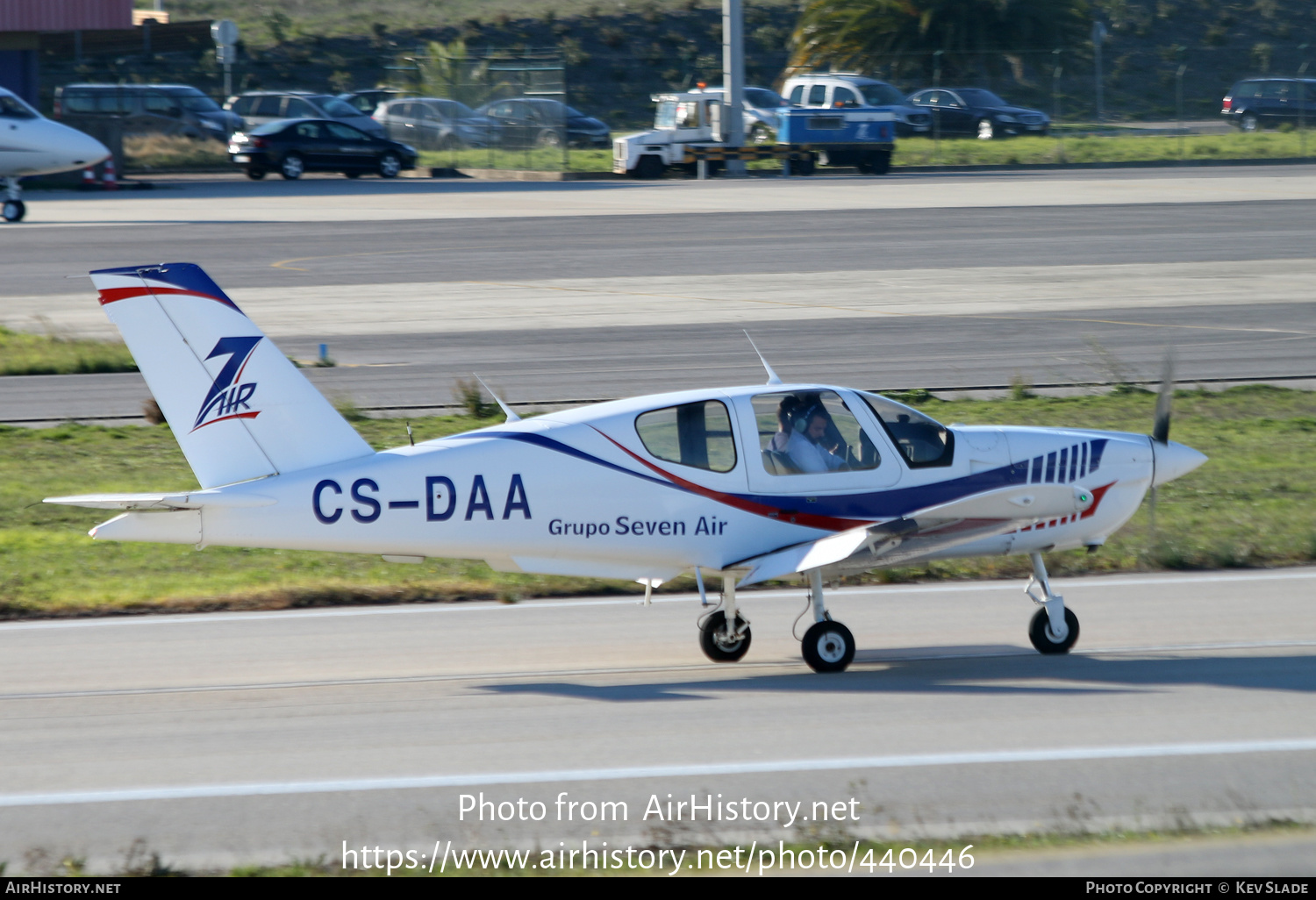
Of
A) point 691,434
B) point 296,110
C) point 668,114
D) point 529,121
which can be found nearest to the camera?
point 691,434

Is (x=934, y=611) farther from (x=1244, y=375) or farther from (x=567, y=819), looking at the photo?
(x=1244, y=375)

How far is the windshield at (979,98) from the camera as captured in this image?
6116 centimetres

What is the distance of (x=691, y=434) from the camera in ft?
33.0

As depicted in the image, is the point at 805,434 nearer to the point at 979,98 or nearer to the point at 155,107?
the point at 155,107

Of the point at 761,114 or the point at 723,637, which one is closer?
the point at 723,637

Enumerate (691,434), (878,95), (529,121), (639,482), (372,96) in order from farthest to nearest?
1. (372,96)
2. (529,121)
3. (878,95)
4. (691,434)
5. (639,482)

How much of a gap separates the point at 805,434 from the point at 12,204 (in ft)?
108

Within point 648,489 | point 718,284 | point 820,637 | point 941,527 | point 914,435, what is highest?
point 914,435

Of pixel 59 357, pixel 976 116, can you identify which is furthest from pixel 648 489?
pixel 976 116

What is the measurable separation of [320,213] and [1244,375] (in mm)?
26937

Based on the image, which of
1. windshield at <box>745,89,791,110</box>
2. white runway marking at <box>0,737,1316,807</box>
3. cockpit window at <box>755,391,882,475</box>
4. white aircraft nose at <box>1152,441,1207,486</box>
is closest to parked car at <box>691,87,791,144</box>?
windshield at <box>745,89,791,110</box>

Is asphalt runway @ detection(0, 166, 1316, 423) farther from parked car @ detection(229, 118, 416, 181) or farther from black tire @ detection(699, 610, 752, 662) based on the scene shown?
black tire @ detection(699, 610, 752, 662)

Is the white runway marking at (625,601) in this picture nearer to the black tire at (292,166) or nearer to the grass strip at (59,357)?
the grass strip at (59,357)

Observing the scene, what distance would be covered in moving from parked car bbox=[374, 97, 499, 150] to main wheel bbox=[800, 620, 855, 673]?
46.5 meters
